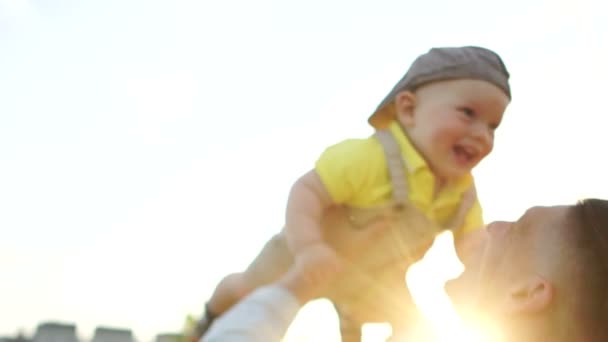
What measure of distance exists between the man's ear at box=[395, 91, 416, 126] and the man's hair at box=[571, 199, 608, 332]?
1119 millimetres

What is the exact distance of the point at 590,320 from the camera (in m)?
1.42

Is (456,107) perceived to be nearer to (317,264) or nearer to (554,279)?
(317,264)

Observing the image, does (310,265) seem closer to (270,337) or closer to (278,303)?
(278,303)

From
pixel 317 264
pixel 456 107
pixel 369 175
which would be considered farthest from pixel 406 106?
pixel 317 264

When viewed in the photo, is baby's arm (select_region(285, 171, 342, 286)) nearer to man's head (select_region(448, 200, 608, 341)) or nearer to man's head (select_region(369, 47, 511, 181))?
man's head (select_region(369, 47, 511, 181))

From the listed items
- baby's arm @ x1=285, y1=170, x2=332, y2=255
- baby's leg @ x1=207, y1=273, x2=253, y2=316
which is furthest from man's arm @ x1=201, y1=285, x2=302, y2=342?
baby's leg @ x1=207, y1=273, x2=253, y2=316

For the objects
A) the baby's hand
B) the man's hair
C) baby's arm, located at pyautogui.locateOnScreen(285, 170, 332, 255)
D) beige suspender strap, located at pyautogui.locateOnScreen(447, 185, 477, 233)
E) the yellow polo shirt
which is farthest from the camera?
beige suspender strap, located at pyautogui.locateOnScreen(447, 185, 477, 233)

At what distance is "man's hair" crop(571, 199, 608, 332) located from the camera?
1.42 metres

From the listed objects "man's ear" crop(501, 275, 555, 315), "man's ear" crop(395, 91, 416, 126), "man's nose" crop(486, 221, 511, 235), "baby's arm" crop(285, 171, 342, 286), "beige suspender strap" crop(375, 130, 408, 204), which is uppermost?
"man's ear" crop(395, 91, 416, 126)

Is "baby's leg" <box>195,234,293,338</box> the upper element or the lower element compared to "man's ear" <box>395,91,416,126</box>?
lower

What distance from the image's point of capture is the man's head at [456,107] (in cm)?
247

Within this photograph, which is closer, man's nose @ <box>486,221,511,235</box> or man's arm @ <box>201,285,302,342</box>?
man's arm @ <box>201,285,302,342</box>

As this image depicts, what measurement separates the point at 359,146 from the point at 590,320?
1.20 meters

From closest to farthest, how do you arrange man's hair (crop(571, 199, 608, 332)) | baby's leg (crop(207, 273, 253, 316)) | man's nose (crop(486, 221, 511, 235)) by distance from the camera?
man's hair (crop(571, 199, 608, 332)) < man's nose (crop(486, 221, 511, 235)) < baby's leg (crop(207, 273, 253, 316))
